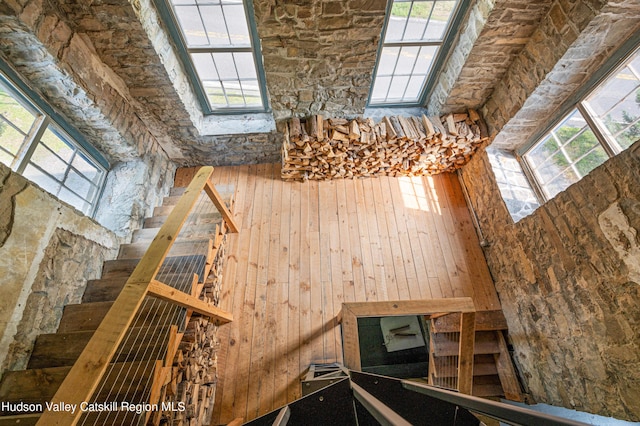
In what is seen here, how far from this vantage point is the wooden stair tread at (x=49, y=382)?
1.49 meters

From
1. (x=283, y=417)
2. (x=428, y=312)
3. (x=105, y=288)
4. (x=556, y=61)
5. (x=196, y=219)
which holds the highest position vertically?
(x=556, y=61)

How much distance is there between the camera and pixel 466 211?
11.0 feet

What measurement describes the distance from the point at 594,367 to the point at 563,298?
47cm

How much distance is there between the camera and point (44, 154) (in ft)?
7.61

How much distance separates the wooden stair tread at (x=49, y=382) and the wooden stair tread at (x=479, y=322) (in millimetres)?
2343

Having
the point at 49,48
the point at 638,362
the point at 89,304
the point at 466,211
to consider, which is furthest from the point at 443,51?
the point at 89,304

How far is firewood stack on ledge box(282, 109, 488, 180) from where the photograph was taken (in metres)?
2.93

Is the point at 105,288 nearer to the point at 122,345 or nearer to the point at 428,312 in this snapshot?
the point at 122,345

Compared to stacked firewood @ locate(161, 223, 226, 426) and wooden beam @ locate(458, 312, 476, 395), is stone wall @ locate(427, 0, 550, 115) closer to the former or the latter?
wooden beam @ locate(458, 312, 476, 395)

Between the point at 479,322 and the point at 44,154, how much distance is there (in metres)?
4.17

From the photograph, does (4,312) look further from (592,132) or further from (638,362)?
(592,132)

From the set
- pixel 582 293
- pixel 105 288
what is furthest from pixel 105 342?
pixel 582 293

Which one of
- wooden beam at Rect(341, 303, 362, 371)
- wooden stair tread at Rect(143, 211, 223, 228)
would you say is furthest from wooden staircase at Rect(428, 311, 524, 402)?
wooden stair tread at Rect(143, 211, 223, 228)

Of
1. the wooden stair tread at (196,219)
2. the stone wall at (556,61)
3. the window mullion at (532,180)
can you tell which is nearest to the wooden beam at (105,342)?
the wooden stair tread at (196,219)
